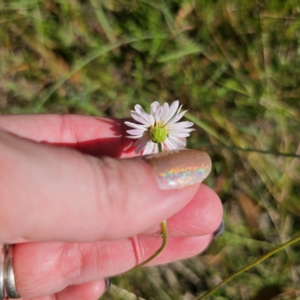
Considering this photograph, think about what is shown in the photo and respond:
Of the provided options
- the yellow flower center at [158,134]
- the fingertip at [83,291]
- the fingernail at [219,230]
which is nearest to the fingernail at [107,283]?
the fingertip at [83,291]

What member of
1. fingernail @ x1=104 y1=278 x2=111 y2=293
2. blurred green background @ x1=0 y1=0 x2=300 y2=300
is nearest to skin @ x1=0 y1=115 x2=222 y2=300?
fingernail @ x1=104 y1=278 x2=111 y2=293

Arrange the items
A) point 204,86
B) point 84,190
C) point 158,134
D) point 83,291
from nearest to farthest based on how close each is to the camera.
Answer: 1. point 84,190
2. point 158,134
3. point 83,291
4. point 204,86

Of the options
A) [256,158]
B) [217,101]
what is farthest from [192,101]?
[256,158]

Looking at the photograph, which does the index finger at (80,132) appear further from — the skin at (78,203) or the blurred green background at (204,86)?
the blurred green background at (204,86)

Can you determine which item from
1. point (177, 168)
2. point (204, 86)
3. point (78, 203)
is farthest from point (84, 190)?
point (204, 86)

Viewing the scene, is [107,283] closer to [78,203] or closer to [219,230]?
[219,230]

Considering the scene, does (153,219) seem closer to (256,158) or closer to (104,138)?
(104,138)

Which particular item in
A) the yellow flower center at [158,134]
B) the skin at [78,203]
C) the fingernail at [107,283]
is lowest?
the fingernail at [107,283]

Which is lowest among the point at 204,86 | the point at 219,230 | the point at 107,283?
the point at 107,283
